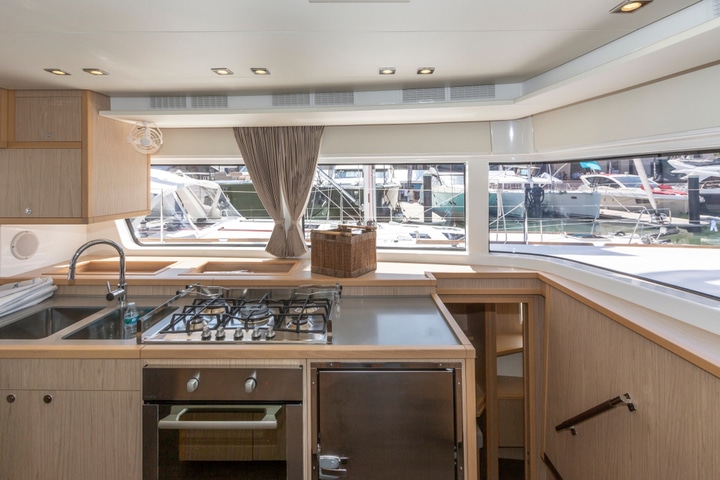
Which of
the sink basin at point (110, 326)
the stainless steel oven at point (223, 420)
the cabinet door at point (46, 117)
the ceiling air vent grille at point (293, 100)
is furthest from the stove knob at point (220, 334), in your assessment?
the cabinet door at point (46, 117)

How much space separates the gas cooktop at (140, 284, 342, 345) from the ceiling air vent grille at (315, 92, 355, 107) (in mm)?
1146

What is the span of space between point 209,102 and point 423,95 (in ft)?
4.49

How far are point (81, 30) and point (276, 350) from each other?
4.99 feet

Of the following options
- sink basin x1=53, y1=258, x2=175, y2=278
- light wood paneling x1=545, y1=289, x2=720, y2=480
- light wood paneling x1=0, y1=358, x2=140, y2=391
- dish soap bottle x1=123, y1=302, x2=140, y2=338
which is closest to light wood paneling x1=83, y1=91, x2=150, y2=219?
sink basin x1=53, y1=258, x2=175, y2=278

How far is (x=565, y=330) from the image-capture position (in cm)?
234

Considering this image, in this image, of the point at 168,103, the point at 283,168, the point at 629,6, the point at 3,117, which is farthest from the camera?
the point at 283,168

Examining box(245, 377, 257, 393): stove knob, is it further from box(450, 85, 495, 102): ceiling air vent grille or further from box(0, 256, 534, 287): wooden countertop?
box(450, 85, 495, 102): ceiling air vent grille

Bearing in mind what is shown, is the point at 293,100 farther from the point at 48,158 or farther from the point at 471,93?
the point at 48,158

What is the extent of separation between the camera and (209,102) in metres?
2.55

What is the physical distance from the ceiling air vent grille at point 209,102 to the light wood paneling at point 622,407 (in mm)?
2453

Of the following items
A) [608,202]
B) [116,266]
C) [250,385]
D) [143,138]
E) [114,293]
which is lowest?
[250,385]

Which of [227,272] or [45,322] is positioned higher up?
[227,272]

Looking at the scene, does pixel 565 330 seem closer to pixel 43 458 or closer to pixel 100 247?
pixel 43 458

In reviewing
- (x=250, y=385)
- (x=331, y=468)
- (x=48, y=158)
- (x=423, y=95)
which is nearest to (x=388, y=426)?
(x=331, y=468)
